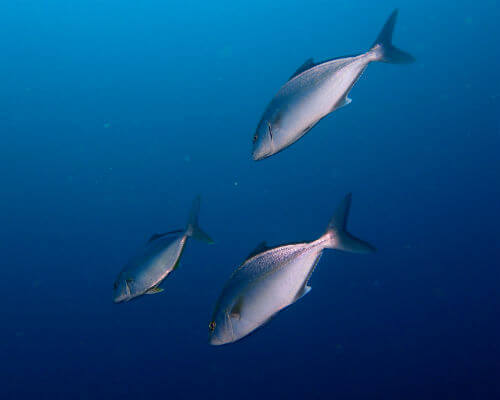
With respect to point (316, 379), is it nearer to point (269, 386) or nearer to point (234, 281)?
point (269, 386)

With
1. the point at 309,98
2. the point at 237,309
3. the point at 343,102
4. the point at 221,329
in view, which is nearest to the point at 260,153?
the point at 309,98

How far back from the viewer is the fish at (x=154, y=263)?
2.12 meters

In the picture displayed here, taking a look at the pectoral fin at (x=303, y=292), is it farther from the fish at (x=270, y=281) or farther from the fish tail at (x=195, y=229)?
the fish tail at (x=195, y=229)

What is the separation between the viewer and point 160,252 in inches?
83.7

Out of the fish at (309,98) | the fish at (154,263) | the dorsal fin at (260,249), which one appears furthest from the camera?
the fish at (154,263)

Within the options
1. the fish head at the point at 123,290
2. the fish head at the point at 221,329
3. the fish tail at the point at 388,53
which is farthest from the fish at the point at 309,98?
the fish head at the point at 123,290

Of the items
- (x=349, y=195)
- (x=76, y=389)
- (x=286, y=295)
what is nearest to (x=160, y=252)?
(x=286, y=295)

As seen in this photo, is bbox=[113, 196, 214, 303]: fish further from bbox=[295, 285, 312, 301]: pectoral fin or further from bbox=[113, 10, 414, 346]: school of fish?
bbox=[295, 285, 312, 301]: pectoral fin

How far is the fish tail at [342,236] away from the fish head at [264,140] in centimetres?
40

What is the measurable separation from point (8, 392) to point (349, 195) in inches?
379

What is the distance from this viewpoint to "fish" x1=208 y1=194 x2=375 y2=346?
1441 mm

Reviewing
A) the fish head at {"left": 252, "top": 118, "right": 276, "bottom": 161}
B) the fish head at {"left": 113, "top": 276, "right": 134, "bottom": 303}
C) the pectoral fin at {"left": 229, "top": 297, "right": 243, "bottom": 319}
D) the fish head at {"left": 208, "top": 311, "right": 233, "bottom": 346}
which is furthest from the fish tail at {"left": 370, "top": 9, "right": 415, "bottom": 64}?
the fish head at {"left": 113, "top": 276, "right": 134, "bottom": 303}

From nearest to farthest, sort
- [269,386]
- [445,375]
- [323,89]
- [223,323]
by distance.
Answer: [323,89]
[223,323]
[269,386]
[445,375]

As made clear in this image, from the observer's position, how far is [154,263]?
213 centimetres
